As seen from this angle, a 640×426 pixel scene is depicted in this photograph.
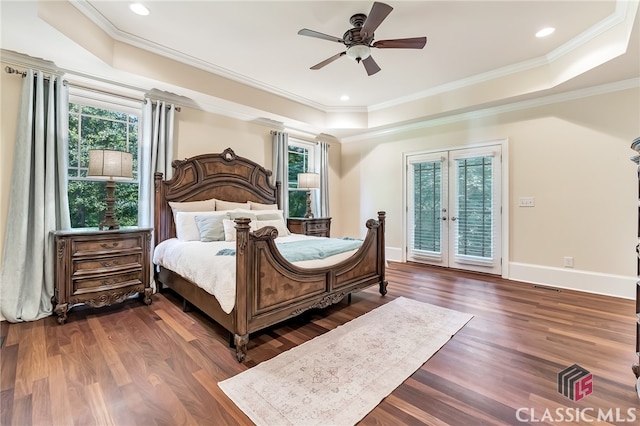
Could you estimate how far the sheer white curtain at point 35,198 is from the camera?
8.98 feet

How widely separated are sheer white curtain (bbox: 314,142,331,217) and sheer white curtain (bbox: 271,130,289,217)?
86cm

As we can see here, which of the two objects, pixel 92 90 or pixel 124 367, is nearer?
pixel 124 367

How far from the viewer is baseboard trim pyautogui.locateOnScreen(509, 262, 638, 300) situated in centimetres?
348

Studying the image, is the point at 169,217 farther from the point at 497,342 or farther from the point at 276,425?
the point at 497,342

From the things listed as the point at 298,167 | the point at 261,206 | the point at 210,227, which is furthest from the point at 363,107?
the point at 210,227

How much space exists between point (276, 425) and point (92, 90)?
13.4 ft

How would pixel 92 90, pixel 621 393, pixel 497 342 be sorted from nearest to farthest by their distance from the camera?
1. pixel 621 393
2. pixel 497 342
3. pixel 92 90

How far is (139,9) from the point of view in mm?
2670

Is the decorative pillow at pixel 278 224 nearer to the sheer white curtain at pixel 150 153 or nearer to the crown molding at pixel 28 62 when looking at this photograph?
the sheer white curtain at pixel 150 153

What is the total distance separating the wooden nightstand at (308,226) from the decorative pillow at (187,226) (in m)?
1.74

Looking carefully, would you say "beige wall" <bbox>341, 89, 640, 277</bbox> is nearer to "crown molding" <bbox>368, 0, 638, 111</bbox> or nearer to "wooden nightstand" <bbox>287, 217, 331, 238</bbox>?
"crown molding" <bbox>368, 0, 638, 111</bbox>

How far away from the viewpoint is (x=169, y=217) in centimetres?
378

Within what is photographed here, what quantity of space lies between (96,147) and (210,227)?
177cm

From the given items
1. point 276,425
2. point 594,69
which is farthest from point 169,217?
point 594,69
